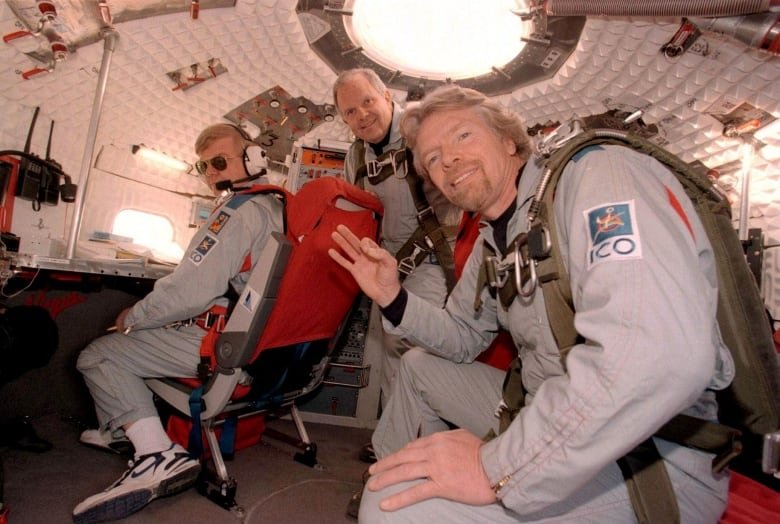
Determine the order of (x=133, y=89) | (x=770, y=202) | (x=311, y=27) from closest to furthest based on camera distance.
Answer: (x=311, y=27), (x=770, y=202), (x=133, y=89)

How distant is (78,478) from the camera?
2086 millimetres

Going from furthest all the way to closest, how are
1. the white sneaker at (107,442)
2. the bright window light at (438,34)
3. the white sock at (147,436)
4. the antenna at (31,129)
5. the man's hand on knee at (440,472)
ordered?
the antenna at (31,129)
the bright window light at (438,34)
the white sneaker at (107,442)
the white sock at (147,436)
the man's hand on knee at (440,472)

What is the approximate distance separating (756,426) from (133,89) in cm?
466

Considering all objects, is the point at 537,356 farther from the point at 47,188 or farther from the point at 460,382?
the point at 47,188

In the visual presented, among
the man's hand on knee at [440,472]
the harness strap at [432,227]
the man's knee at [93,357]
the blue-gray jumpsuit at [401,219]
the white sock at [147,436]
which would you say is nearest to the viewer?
the man's hand on knee at [440,472]

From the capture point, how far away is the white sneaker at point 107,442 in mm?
2357

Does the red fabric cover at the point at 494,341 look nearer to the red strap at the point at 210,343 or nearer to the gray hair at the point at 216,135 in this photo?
the red strap at the point at 210,343

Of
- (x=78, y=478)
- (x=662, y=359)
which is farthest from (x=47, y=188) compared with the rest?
(x=662, y=359)

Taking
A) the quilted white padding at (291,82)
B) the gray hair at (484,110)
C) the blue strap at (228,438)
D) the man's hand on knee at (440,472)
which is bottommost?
the blue strap at (228,438)

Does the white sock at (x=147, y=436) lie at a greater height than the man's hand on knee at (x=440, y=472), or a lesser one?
lesser

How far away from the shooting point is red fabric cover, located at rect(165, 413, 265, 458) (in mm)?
2414

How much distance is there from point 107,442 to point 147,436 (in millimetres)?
617

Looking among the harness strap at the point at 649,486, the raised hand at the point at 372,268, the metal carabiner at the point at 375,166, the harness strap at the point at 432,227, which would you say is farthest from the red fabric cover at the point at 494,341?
the harness strap at the point at 649,486

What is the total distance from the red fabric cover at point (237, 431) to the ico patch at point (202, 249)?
0.97 m
